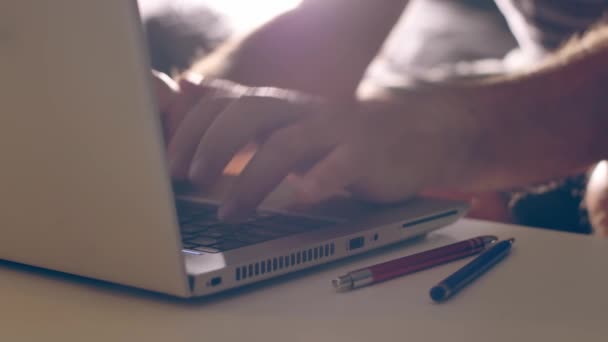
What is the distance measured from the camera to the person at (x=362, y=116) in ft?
1.76

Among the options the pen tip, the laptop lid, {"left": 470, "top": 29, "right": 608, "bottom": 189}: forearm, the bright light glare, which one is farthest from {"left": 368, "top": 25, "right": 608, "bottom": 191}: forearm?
the bright light glare

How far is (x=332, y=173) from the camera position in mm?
571

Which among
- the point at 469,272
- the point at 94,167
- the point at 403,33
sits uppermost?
the point at 403,33

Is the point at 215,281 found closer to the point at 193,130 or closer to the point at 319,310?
the point at 319,310

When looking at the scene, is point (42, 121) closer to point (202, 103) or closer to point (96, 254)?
point (96, 254)

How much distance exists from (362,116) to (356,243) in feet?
0.83

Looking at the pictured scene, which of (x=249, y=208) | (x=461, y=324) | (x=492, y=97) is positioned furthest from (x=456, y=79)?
(x=461, y=324)

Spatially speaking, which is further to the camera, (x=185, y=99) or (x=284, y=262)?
(x=185, y=99)

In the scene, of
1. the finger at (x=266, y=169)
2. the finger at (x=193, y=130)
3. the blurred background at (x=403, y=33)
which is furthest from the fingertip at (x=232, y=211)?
the blurred background at (x=403, y=33)

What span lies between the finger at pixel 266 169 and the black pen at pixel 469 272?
0.17 m

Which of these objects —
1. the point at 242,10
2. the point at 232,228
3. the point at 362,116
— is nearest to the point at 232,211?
the point at 232,228

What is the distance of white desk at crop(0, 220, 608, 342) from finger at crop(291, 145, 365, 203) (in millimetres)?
125

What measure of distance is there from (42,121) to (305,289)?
20 centimetres

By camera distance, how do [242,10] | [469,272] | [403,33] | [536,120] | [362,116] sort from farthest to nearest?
[242,10] → [403,33] → [536,120] → [362,116] → [469,272]
